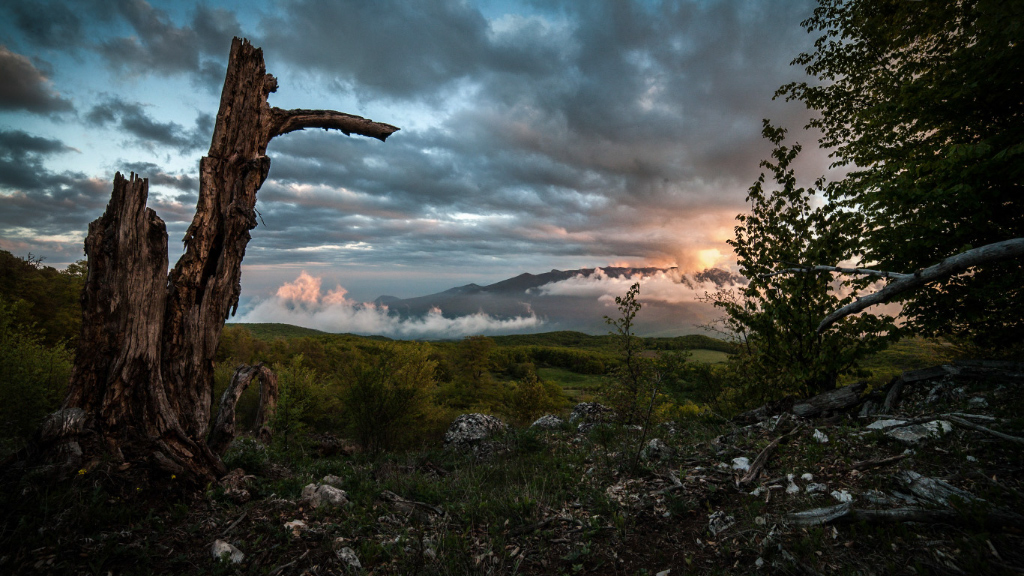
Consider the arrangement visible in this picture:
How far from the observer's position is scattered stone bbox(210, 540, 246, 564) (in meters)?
4.03

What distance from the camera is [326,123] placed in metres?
7.73

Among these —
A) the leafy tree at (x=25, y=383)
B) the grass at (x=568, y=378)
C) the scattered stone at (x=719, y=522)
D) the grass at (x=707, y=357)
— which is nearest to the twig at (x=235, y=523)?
the scattered stone at (x=719, y=522)

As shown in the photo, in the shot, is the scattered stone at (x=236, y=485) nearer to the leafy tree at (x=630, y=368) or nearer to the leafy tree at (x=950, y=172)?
the leafy tree at (x=630, y=368)

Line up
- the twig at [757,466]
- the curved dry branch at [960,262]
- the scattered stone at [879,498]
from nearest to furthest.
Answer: the curved dry branch at [960,262]
the scattered stone at [879,498]
the twig at [757,466]

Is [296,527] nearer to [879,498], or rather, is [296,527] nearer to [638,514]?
[638,514]

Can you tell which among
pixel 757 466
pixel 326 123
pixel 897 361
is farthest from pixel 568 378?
pixel 326 123

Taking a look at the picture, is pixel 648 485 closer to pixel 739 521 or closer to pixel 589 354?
pixel 739 521

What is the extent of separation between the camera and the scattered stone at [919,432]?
16.4 ft

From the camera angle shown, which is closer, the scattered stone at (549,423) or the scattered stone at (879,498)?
the scattered stone at (879,498)

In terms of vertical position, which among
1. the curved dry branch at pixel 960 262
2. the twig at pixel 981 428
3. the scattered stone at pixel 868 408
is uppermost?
the curved dry branch at pixel 960 262

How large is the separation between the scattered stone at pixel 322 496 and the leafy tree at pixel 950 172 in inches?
416

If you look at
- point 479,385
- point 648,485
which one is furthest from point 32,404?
point 479,385

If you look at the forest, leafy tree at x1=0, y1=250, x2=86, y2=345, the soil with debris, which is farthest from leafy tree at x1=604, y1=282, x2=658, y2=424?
leafy tree at x1=0, y1=250, x2=86, y2=345

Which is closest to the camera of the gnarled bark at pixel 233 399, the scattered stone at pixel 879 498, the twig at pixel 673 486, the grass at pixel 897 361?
the scattered stone at pixel 879 498
